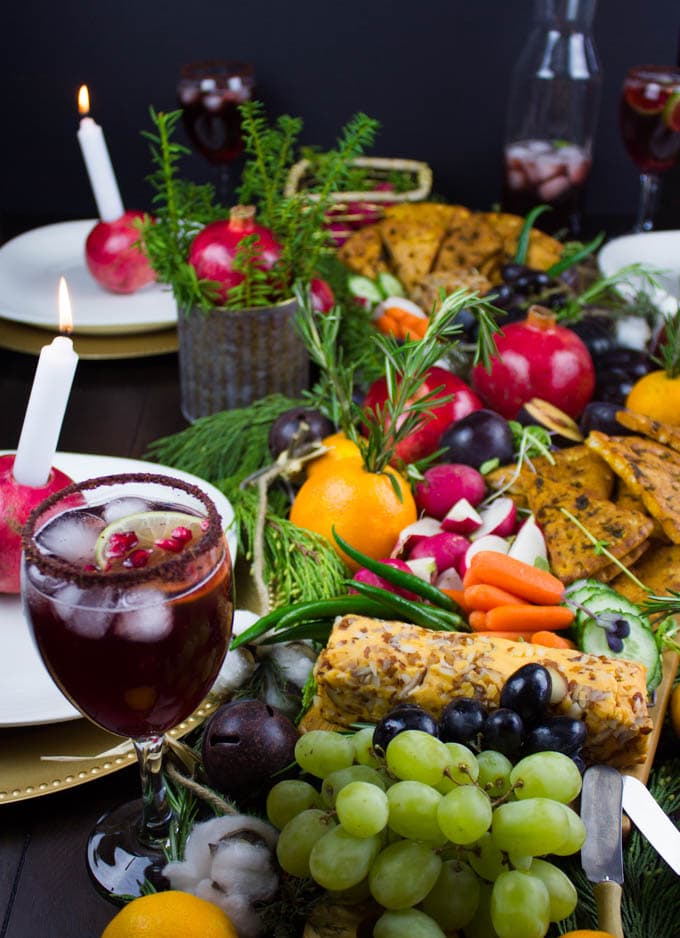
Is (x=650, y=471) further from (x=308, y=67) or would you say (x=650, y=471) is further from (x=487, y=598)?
(x=308, y=67)

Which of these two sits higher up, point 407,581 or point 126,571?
point 126,571

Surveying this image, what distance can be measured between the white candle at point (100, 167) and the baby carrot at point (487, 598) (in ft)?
3.08

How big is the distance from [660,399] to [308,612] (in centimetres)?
63

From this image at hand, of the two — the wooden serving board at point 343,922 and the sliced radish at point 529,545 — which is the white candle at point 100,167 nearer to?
the sliced radish at point 529,545

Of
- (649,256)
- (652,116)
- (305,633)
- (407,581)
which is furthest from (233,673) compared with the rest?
(652,116)

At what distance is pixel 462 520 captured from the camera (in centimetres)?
119

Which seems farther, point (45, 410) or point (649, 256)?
point (649, 256)

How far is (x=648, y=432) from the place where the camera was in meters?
1.26

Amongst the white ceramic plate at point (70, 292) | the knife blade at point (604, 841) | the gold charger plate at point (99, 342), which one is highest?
the knife blade at point (604, 841)

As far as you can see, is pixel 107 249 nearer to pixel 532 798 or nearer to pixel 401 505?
pixel 401 505

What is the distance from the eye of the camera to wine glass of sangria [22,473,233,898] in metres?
0.68

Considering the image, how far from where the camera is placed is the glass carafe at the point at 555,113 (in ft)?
6.90

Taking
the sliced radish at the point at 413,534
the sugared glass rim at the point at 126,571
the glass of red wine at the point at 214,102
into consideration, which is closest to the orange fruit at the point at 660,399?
the sliced radish at the point at 413,534

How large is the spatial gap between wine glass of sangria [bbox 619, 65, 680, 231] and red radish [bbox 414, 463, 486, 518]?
1030mm
